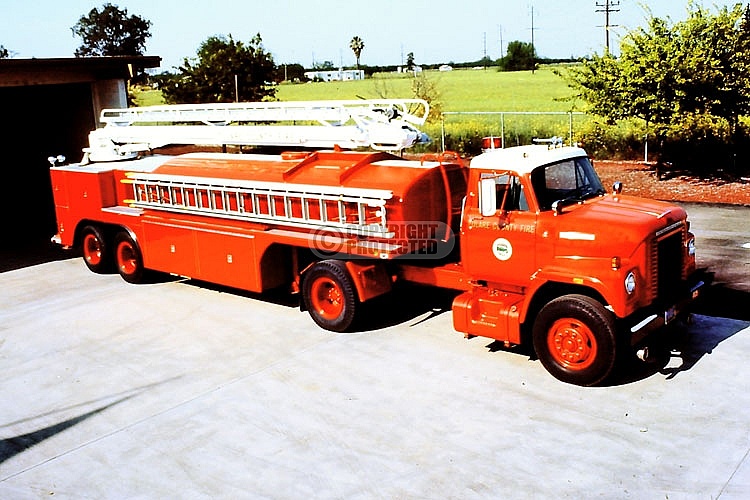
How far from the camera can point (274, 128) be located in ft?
40.7

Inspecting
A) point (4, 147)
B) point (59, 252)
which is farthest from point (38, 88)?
point (59, 252)

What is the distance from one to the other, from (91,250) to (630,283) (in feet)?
35.9

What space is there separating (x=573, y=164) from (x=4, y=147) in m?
21.4

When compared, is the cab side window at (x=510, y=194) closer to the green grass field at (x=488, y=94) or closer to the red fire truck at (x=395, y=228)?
the red fire truck at (x=395, y=228)

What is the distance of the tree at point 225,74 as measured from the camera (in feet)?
115

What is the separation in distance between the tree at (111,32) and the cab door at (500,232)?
11157cm

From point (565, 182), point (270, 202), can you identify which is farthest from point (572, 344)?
point (270, 202)

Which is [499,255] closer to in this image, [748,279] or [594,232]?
[594,232]

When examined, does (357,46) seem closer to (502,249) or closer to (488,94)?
(488,94)

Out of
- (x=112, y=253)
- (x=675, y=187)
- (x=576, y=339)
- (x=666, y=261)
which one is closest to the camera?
(x=576, y=339)

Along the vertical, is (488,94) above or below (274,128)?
above

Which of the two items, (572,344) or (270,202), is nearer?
(572,344)

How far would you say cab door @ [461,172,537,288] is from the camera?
28.8 ft

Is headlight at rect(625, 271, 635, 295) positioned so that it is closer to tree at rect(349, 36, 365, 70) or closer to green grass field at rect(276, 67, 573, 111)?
green grass field at rect(276, 67, 573, 111)
